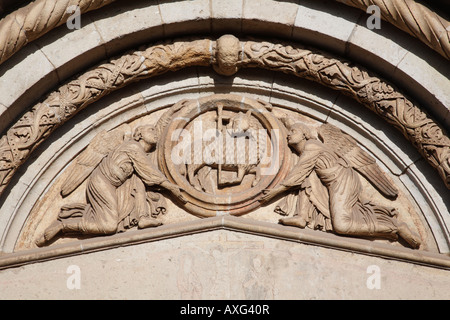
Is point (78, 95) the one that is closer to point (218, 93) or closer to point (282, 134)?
point (218, 93)

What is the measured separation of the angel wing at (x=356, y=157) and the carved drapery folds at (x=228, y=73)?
0.34 metres

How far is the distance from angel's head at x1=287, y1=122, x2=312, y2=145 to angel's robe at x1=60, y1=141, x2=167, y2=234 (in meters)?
1.13

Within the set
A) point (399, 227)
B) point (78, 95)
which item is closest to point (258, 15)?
point (78, 95)

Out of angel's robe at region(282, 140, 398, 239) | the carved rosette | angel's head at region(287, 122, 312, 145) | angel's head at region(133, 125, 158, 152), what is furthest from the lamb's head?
angel's head at region(133, 125, 158, 152)

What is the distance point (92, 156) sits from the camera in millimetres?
7551

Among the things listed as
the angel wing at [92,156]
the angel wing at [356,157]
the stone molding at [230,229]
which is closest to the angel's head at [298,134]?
the angel wing at [356,157]

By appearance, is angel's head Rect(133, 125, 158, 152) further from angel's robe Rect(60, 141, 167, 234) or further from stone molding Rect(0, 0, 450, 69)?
stone molding Rect(0, 0, 450, 69)

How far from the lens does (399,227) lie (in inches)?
286

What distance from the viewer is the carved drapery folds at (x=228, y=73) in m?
7.27

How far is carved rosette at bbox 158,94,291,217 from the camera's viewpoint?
7.38 m

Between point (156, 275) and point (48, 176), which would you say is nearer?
point (156, 275)

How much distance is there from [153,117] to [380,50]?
78.9 inches

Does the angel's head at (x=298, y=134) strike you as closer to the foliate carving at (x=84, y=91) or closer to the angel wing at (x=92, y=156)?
the foliate carving at (x=84, y=91)

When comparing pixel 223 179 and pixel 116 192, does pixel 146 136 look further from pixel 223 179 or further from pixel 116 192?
pixel 223 179
